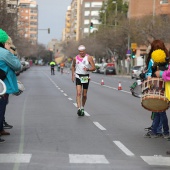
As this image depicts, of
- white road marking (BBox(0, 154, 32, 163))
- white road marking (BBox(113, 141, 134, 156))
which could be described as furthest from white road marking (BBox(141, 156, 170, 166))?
white road marking (BBox(0, 154, 32, 163))

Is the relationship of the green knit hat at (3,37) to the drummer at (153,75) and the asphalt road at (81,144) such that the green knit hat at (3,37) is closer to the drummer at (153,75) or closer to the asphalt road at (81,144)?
the asphalt road at (81,144)

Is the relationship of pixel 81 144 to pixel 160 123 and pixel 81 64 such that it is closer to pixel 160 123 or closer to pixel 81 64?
pixel 160 123

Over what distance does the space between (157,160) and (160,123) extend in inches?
98.0

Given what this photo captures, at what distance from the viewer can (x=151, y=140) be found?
1037 cm

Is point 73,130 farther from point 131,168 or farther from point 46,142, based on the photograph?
point 131,168

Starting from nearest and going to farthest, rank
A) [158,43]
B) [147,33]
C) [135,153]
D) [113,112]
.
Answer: [135,153] → [158,43] → [113,112] → [147,33]

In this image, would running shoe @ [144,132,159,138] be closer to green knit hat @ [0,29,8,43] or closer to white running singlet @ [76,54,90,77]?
A: green knit hat @ [0,29,8,43]

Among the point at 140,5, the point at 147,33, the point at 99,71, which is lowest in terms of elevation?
the point at 99,71

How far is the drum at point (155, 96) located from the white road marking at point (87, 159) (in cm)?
164

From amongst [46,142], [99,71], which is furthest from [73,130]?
[99,71]

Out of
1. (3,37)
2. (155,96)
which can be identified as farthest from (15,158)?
(155,96)

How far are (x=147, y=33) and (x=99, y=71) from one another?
92.7ft

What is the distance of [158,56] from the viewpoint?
10.0 metres

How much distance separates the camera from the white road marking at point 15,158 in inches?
314
